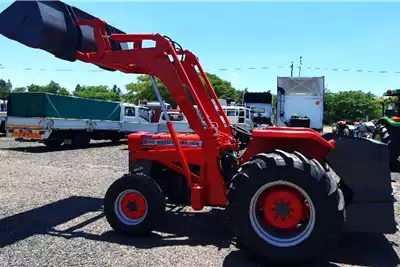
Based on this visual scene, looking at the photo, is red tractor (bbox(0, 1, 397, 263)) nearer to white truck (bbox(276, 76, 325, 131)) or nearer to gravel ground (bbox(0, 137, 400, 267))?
gravel ground (bbox(0, 137, 400, 267))

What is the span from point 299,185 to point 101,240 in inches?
96.1

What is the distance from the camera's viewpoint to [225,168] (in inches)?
205

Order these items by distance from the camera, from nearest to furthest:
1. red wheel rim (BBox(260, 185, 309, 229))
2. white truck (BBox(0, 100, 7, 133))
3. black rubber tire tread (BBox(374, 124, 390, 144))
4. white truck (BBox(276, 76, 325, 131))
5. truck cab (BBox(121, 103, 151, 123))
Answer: red wheel rim (BBox(260, 185, 309, 229)) → black rubber tire tread (BBox(374, 124, 390, 144)) → white truck (BBox(276, 76, 325, 131)) → truck cab (BBox(121, 103, 151, 123)) → white truck (BBox(0, 100, 7, 133))

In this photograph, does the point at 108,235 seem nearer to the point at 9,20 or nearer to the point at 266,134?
the point at 266,134

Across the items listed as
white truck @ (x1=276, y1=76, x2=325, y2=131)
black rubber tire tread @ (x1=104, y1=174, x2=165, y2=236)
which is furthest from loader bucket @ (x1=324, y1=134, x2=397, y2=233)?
white truck @ (x1=276, y1=76, x2=325, y2=131)

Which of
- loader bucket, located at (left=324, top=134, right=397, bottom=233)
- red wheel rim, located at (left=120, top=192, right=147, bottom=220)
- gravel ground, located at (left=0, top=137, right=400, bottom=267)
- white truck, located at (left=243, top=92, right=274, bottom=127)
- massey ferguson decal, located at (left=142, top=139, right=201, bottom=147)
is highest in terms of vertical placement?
white truck, located at (left=243, top=92, right=274, bottom=127)

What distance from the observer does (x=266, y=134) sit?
4531 mm

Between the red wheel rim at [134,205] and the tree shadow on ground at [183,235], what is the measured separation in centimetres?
28

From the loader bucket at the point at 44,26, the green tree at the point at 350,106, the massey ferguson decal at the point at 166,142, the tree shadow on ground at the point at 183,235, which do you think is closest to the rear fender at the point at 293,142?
the massey ferguson decal at the point at 166,142

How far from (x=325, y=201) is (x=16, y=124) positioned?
14.5 metres

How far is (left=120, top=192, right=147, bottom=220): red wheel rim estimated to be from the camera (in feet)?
16.3

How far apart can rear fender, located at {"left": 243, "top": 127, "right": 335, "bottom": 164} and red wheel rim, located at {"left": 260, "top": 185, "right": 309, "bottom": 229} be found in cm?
61

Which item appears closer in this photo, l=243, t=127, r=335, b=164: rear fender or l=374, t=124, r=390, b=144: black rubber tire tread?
l=243, t=127, r=335, b=164: rear fender

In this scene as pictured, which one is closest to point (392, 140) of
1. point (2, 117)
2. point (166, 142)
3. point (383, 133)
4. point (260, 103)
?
point (383, 133)
